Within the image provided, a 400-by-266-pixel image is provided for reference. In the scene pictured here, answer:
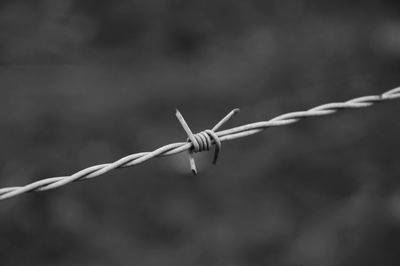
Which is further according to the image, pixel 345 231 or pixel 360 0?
pixel 360 0

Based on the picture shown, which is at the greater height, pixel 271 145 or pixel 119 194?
pixel 119 194

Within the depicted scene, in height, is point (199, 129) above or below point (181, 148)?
above

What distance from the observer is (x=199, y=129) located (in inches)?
136

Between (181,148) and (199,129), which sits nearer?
(181,148)


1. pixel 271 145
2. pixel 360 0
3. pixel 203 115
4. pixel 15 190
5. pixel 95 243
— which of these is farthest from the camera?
pixel 360 0

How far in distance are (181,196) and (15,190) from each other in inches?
85.1

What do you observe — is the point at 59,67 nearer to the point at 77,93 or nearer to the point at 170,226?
the point at 77,93

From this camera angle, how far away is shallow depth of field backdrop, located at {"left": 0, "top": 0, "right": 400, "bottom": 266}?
2635mm

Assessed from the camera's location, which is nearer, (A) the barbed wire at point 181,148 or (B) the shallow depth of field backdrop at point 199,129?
(A) the barbed wire at point 181,148

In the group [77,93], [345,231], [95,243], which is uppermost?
[77,93]

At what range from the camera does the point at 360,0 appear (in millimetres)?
4430

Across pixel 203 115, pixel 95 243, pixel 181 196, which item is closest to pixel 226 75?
pixel 203 115

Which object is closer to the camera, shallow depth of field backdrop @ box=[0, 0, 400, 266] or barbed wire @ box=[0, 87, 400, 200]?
barbed wire @ box=[0, 87, 400, 200]

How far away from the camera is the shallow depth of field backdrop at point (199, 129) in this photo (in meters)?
2.63
